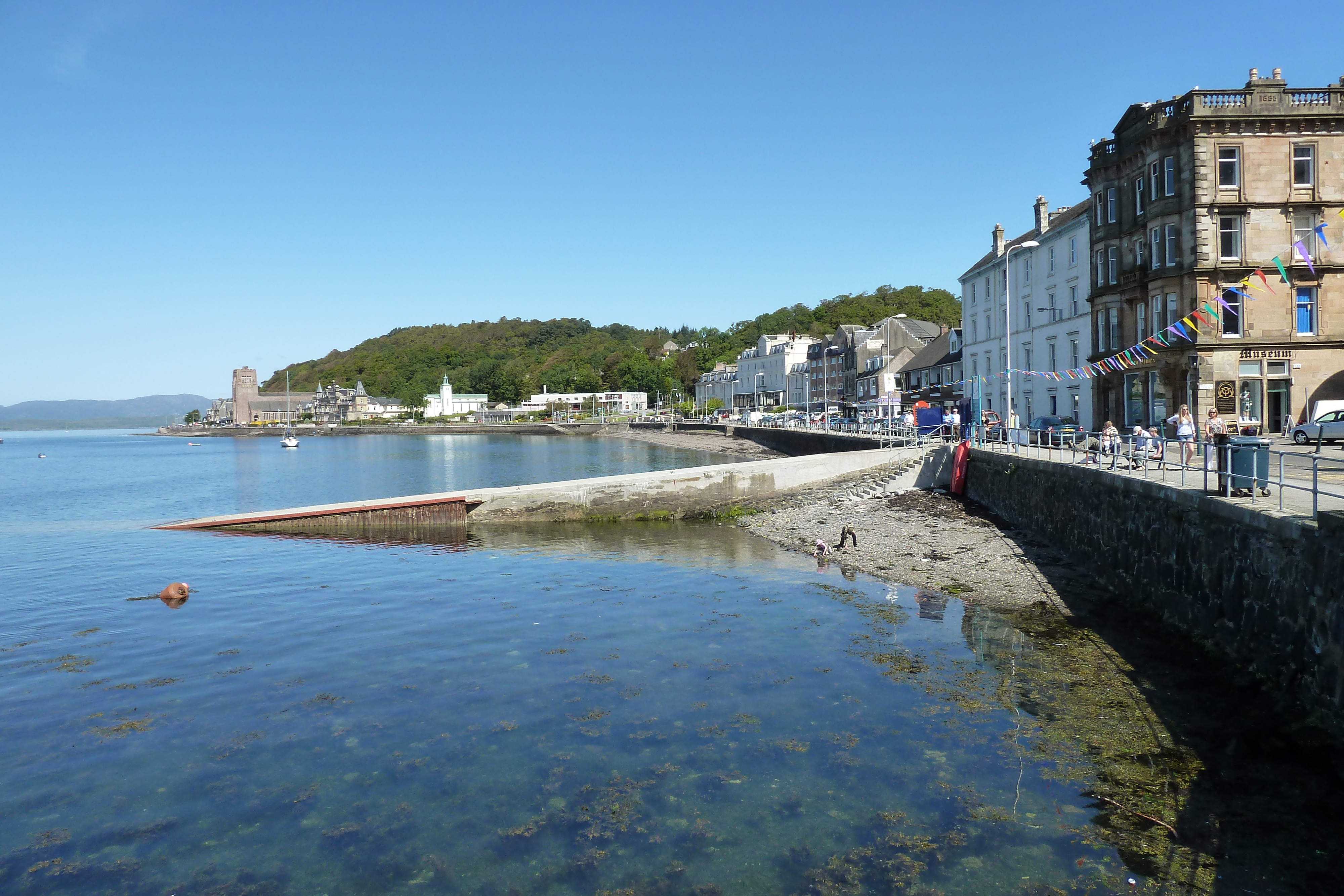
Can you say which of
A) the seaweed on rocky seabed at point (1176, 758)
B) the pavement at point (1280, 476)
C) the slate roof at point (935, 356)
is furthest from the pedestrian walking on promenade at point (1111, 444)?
the slate roof at point (935, 356)

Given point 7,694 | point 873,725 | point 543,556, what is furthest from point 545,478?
point 873,725

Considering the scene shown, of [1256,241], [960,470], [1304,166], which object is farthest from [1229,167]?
[960,470]

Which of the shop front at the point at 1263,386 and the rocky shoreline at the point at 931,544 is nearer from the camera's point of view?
the rocky shoreline at the point at 931,544

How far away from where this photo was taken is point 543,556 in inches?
955

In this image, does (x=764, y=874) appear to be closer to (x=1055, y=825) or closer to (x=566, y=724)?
(x=1055, y=825)

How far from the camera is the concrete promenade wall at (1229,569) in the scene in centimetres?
995

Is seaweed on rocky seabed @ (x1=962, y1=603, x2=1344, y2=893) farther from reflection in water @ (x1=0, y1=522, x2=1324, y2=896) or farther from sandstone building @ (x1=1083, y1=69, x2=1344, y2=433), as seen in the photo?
sandstone building @ (x1=1083, y1=69, x2=1344, y2=433)

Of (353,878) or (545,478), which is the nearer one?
(353,878)

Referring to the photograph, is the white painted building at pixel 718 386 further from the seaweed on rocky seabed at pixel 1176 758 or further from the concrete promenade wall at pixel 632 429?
the seaweed on rocky seabed at pixel 1176 758

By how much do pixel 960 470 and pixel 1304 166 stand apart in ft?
59.6

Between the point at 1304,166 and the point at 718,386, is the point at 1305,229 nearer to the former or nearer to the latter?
the point at 1304,166

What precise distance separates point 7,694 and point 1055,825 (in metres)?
14.7

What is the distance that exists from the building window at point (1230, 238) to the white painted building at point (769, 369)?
3757 inches

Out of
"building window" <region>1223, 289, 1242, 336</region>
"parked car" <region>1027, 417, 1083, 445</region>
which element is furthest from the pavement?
"building window" <region>1223, 289, 1242, 336</region>
